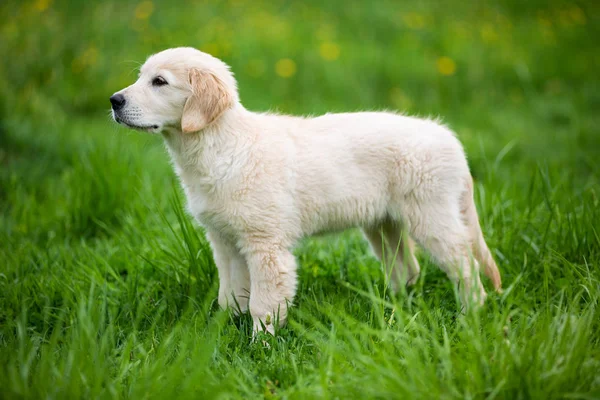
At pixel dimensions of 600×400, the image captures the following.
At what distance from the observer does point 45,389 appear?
2.37 metres

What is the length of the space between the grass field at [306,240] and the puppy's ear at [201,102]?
635 millimetres

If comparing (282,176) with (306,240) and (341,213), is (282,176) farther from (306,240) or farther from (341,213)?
(306,240)

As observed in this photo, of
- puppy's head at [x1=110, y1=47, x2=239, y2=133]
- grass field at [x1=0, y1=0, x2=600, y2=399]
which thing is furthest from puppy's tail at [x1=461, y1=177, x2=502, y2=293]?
puppy's head at [x1=110, y1=47, x2=239, y2=133]

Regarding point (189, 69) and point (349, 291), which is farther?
point (349, 291)

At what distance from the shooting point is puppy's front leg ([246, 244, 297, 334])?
3.24 metres

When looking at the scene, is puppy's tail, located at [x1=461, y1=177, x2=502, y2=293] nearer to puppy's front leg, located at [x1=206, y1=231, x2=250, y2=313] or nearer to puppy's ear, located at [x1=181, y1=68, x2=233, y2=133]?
puppy's front leg, located at [x1=206, y1=231, x2=250, y2=313]

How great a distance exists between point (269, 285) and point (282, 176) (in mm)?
561

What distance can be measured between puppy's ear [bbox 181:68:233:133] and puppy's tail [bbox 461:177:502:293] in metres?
1.44

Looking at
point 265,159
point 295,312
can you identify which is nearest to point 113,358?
point 295,312

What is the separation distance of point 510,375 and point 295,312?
4.36ft

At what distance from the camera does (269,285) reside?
10.6 ft

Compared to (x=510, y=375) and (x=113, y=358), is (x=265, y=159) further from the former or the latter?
(x=510, y=375)

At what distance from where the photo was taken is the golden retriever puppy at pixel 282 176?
323 centimetres

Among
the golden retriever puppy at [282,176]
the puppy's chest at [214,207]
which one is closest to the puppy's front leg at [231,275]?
the golden retriever puppy at [282,176]
